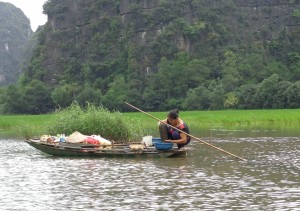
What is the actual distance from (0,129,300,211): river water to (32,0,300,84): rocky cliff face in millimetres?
65950

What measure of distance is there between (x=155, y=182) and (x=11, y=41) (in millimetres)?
153903

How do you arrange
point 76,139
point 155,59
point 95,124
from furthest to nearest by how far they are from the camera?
1. point 155,59
2. point 95,124
3. point 76,139

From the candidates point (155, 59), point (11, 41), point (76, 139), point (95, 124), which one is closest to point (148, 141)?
point (76, 139)

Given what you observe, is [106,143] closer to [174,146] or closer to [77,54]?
[174,146]

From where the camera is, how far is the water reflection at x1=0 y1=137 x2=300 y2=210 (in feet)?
43.3

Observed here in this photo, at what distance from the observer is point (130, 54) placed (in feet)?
297

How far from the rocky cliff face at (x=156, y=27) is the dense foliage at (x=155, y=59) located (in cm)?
15

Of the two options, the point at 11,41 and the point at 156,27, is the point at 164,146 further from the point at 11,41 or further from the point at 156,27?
the point at 11,41

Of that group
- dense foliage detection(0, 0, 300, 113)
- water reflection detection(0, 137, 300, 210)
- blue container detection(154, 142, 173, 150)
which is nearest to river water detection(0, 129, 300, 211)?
water reflection detection(0, 137, 300, 210)

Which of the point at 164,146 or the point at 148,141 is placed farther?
the point at 148,141

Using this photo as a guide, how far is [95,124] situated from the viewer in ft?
84.7

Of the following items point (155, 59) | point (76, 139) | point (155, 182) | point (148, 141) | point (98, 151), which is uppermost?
point (155, 59)

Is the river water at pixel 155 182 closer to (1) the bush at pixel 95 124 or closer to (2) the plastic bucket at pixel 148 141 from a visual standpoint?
(2) the plastic bucket at pixel 148 141

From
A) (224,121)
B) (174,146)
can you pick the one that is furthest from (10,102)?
(174,146)
